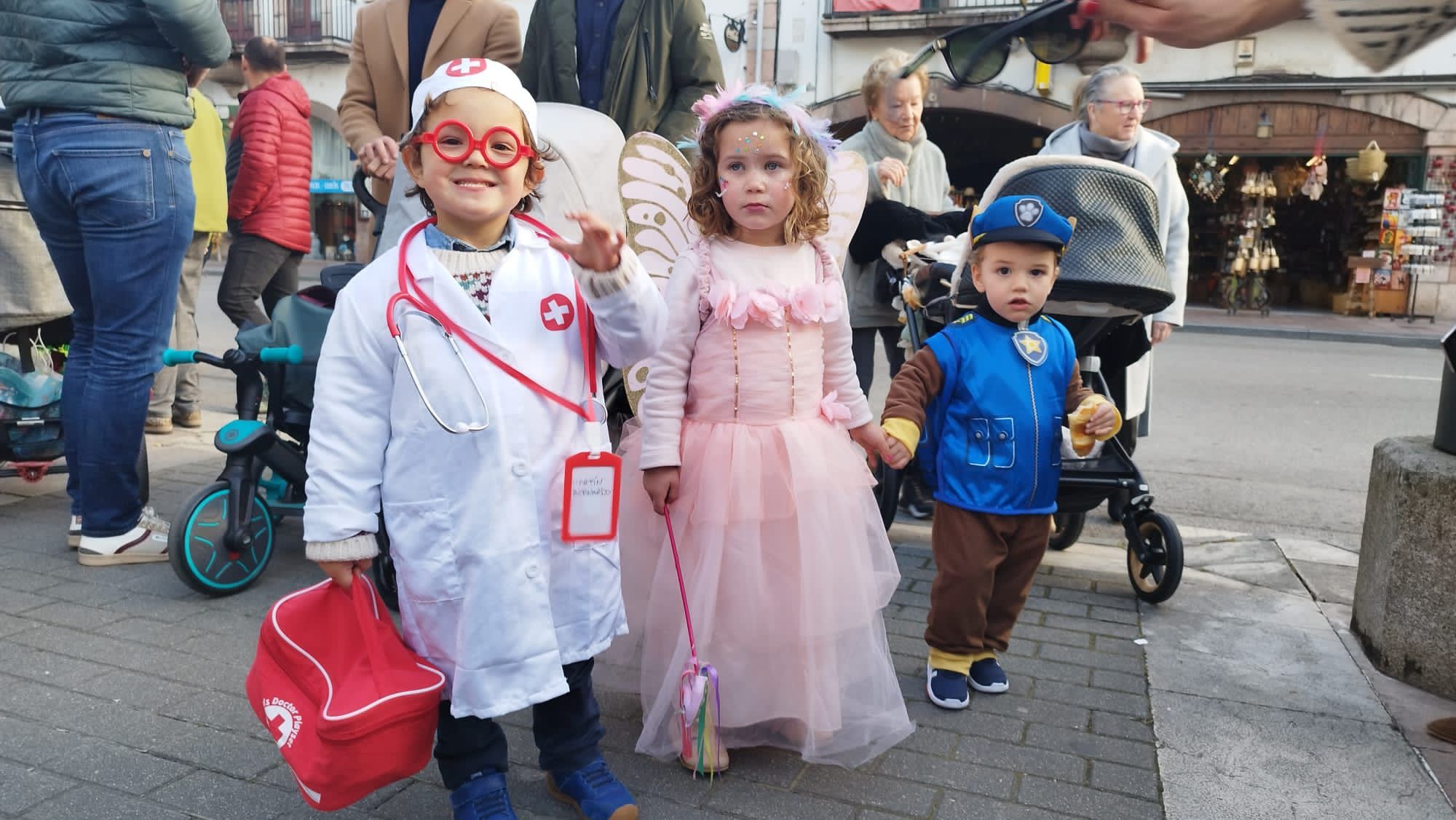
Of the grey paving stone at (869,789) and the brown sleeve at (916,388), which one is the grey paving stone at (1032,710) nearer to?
the grey paving stone at (869,789)

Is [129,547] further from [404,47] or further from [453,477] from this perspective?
[453,477]

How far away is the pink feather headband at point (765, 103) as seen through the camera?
2631 mm

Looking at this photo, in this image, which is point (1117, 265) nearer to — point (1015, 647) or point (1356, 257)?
point (1015, 647)

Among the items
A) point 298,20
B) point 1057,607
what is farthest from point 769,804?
point 298,20

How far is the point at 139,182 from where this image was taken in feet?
11.6

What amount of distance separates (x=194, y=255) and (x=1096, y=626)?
5210 millimetres

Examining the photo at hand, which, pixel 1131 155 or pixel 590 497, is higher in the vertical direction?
pixel 1131 155

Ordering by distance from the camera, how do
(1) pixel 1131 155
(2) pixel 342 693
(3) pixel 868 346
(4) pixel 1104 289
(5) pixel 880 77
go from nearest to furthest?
(2) pixel 342 693 < (4) pixel 1104 289 < (1) pixel 1131 155 < (5) pixel 880 77 < (3) pixel 868 346

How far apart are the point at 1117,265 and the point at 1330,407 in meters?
6.34

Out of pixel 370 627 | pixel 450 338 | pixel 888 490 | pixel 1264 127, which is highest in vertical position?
pixel 1264 127

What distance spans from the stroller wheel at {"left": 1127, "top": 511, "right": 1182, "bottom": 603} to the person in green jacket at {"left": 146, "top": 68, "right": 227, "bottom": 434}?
14.9 ft

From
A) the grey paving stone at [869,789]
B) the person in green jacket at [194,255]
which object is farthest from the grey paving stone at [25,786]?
the person in green jacket at [194,255]

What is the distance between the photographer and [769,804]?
2.38m

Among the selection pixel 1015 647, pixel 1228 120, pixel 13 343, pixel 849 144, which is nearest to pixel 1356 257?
pixel 1228 120
